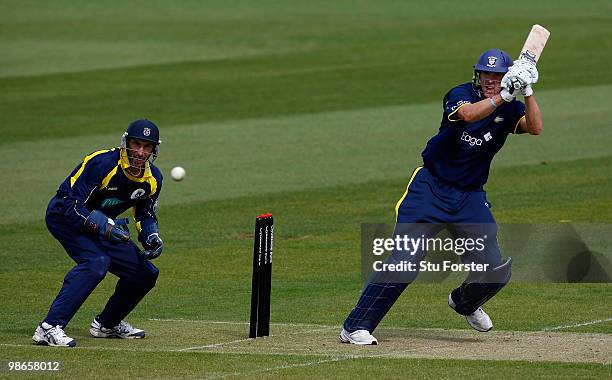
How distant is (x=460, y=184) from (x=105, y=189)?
2.77 m

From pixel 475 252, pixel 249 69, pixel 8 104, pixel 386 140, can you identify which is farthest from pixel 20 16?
pixel 475 252

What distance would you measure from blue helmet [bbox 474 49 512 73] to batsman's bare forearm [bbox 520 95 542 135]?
0.32 m

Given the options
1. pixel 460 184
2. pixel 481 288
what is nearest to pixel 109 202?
pixel 460 184

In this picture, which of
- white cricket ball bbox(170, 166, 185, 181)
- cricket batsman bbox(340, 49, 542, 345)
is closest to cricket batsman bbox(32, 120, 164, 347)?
cricket batsman bbox(340, 49, 542, 345)

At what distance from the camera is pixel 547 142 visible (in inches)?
918

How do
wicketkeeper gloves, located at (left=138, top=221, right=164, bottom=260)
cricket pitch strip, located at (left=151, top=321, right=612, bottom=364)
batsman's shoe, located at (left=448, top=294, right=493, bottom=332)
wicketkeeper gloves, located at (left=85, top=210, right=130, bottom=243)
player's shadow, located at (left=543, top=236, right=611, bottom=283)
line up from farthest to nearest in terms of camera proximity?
1. player's shadow, located at (left=543, top=236, right=611, bottom=283)
2. batsman's shoe, located at (left=448, top=294, right=493, bottom=332)
3. wicketkeeper gloves, located at (left=138, top=221, right=164, bottom=260)
4. wicketkeeper gloves, located at (left=85, top=210, right=130, bottom=243)
5. cricket pitch strip, located at (left=151, top=321, right=612, bottom=364)

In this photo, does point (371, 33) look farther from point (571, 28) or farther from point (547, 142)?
point (547, 142)

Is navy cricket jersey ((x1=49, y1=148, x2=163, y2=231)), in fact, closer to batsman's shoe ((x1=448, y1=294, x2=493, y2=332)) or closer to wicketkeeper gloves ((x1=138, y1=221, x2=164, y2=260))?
wicketkeeper gloves ((x1=138, y1=221, x2=164, y2=260))

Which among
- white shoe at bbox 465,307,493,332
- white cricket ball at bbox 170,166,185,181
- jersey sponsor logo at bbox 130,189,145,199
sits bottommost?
white shoe at bbox 465,307,493,332

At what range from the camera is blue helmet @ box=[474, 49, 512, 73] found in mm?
10328

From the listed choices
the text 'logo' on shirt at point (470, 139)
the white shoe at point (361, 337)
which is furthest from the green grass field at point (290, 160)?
the text 'logo' on shirt at point (470, 139)

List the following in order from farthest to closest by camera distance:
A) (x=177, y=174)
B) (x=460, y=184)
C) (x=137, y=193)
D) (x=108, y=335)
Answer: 1. (x=177, y=174)
2. (x=108, y=335)
3. (x=137, y=193)
4. (x=460, y=184)

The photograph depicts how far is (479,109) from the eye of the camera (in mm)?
9938

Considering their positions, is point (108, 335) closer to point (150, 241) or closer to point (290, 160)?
point (150, 241)
